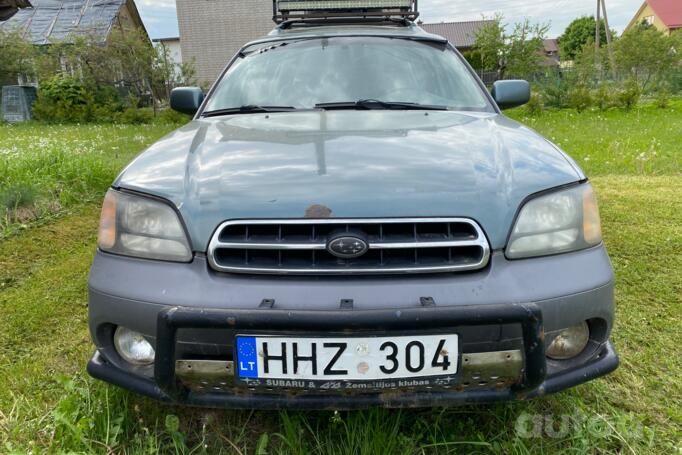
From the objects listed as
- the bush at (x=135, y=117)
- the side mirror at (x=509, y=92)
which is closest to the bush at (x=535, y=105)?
the bush at (x=135, y=117)

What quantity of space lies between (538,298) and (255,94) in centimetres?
171

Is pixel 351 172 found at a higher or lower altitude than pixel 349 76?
lower

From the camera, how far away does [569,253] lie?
1.49 metres

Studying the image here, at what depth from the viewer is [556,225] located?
1509mm

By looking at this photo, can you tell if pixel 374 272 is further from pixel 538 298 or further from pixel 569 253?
pixel 569 253

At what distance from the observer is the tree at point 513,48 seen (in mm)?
19047

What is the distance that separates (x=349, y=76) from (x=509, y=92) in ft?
3.08

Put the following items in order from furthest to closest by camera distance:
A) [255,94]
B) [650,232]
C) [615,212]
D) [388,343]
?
[615,212] < [650,232] < [255,94] < [388,343]

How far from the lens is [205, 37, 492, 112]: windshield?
240 cm

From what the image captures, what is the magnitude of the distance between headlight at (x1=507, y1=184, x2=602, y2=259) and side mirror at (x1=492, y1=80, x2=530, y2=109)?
52.0 inches

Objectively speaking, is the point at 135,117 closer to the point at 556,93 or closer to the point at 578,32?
the point at 556,93

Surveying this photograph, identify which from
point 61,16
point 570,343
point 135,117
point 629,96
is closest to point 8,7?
point 570,343

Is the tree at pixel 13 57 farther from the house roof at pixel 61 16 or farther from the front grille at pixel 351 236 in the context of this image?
the front grille at pixel 351 236

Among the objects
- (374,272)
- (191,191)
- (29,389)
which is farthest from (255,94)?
(29,389)
